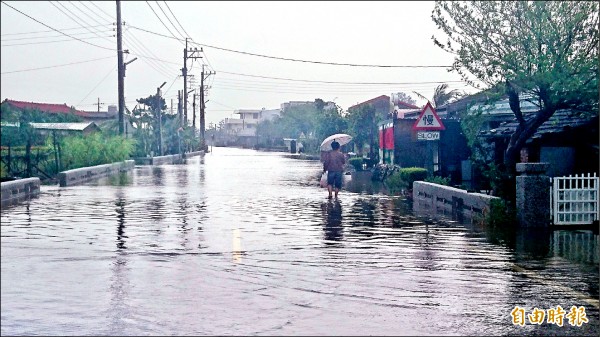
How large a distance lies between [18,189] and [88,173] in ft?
39.7

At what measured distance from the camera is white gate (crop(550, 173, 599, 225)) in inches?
608

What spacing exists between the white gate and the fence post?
0.18 m

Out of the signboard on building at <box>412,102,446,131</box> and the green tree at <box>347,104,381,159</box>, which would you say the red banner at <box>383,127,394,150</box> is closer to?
the green tree at <box>347,104,381,159</box>

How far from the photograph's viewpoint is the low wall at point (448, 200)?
56.4 ft

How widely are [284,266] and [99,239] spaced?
154 inches

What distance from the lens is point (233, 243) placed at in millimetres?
13422

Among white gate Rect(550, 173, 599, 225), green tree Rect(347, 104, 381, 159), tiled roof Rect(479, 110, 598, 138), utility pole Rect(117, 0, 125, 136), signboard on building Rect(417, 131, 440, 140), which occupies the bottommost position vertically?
white gate Rect(550, 173, 599, 225)

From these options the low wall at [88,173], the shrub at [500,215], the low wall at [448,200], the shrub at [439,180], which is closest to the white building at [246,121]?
the low wall at [88,173]

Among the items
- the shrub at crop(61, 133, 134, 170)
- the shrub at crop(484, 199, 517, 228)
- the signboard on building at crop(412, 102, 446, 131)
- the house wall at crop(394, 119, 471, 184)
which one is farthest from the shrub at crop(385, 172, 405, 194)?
the shrub at crop(61, 133, 134, 170)

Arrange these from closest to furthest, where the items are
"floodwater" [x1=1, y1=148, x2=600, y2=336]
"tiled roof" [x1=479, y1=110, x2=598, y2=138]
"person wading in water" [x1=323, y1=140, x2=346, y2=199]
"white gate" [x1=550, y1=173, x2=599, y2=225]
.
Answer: "floodwater" [x1=1, y1=148, x2=600, y2=336], "white gate" [x1=550, y1=173, x2=599, y2=225], "tiled roof" [x1=479, y1=110, x2=598, y2=138], "person wading in water" [x1=323, y1=140, x2=346, y2=199]

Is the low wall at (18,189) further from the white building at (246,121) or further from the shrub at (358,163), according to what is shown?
the white building at (246,121)

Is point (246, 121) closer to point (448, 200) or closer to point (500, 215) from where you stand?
point (448, 200)

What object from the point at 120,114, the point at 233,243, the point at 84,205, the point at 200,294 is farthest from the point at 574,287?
the point at 120,114

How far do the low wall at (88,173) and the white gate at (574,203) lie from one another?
737 inches
